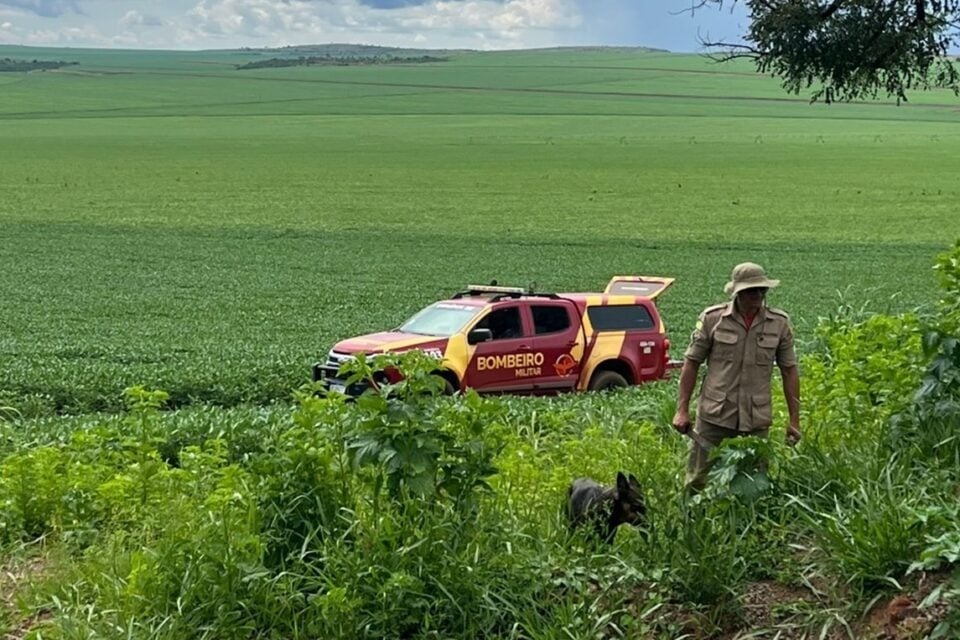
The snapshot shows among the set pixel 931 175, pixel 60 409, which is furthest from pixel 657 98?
pixel 60 409

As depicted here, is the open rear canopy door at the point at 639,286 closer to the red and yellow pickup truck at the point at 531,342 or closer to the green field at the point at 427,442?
the red and yellow pickup truck at the point at 531,342

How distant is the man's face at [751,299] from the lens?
20.0 feet

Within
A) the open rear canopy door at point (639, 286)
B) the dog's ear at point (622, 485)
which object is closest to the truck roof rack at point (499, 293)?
the open rear canopy door at point (639, 286)

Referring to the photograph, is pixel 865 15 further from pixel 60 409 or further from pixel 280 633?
pixel 60 409

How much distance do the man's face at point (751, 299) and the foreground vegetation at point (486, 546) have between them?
816mm

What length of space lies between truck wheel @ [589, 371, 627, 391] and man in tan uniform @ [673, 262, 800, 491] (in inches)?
378

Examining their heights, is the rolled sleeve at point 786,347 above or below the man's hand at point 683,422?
above

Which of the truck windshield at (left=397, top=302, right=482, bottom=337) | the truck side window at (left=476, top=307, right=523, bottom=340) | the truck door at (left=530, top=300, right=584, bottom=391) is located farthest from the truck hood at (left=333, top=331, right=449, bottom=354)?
the truck door at (left=530, top=300, right=584, bottom=391)

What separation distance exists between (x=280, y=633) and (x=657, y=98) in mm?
145252

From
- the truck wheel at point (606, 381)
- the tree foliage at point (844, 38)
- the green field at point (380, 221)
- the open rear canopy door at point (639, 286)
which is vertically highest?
the tree foliage at point (844, 38)

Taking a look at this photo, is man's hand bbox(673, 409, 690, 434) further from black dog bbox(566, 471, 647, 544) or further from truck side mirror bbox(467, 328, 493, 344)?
truck side mirror bbox(467, 328, 493, 344)

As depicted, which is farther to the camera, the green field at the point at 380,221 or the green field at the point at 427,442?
the green field at the point at 380,221

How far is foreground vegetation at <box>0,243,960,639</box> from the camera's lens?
4695 mm

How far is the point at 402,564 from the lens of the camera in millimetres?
4949
